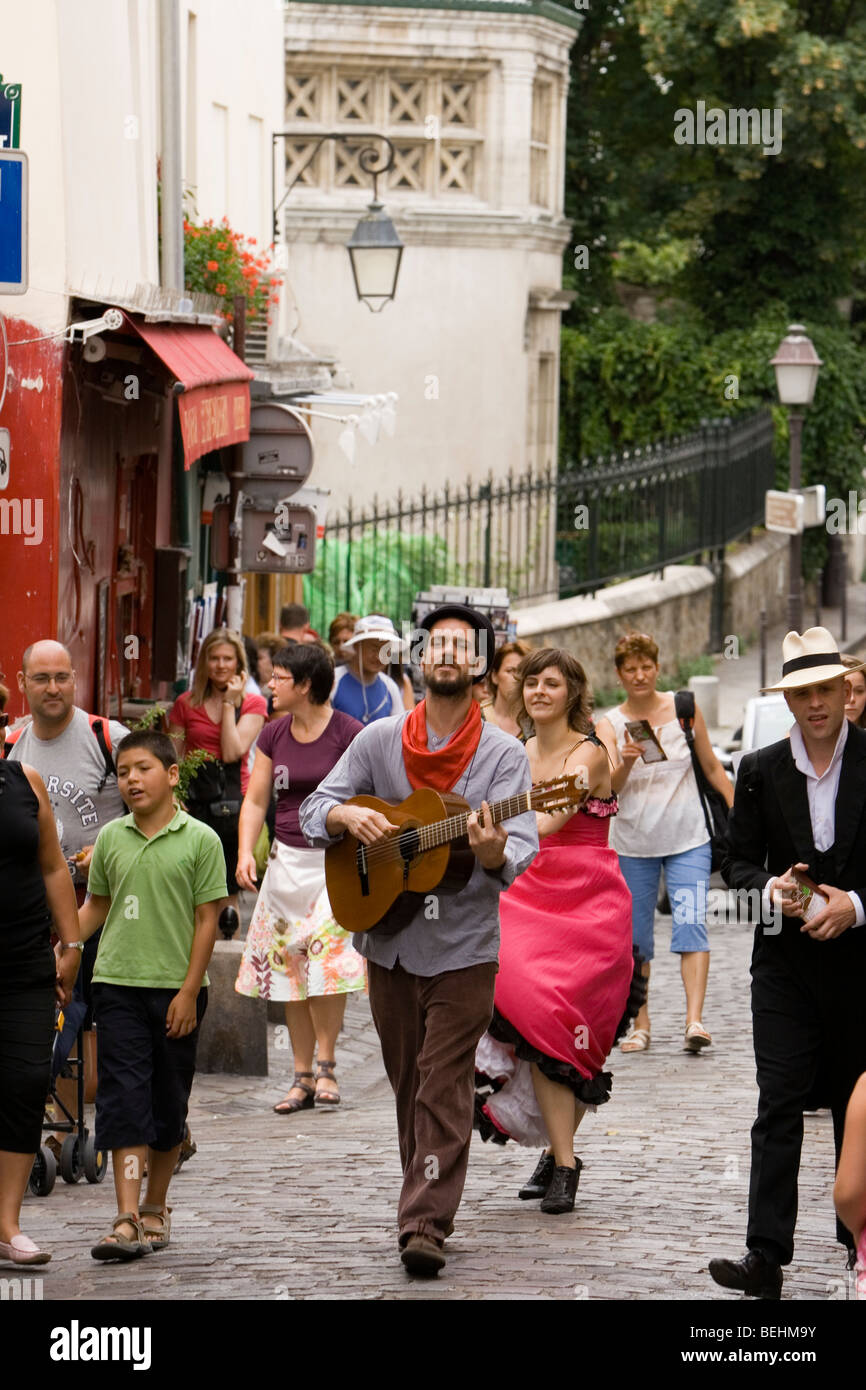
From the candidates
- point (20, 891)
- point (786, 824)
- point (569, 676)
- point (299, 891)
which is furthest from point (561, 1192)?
point (299, 891)

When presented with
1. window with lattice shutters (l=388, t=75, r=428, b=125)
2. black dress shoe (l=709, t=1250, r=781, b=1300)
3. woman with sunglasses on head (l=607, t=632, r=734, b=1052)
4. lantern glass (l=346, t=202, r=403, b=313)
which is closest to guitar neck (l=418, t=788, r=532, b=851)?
black dress shoe (l=709, t=1250, r=781, b=1300)

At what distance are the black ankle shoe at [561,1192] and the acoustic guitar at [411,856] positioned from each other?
4.16 ft

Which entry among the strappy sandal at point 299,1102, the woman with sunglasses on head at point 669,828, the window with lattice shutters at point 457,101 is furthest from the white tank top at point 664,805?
the window with lattice shutters at point 457,101

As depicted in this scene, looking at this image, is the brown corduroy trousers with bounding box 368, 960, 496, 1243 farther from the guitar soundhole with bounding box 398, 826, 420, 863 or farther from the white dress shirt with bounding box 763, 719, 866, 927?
the white dress shirt with bounding box 763, 719, 866, 927

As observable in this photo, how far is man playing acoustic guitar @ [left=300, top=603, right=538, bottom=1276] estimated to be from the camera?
22.9 feet

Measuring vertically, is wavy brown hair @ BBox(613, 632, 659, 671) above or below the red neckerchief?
below

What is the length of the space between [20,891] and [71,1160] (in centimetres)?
206

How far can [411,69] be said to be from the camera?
97.3ft

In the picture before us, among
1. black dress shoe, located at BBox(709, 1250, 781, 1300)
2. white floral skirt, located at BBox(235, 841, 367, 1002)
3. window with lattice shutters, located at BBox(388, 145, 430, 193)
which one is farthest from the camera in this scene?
window with lattice shutters, located at BBox(388, 145, 430, 193)

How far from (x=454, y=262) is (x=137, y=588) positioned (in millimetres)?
16175

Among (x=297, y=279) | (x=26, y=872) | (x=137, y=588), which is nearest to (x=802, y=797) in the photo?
(x=26, y=872)

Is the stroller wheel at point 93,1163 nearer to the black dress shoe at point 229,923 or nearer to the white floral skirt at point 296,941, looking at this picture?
the white floral skirt at point 296,941

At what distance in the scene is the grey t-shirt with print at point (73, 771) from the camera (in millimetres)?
8570
